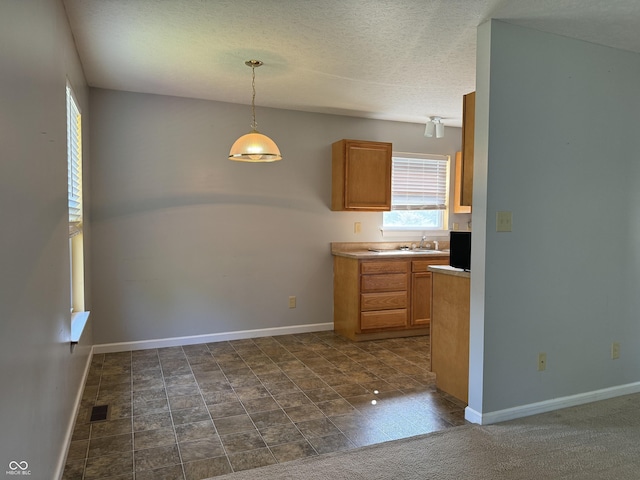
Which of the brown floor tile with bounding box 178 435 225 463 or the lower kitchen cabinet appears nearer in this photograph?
the brown floor tile with bounding box 178 435 225 463

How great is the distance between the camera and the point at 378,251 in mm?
5184

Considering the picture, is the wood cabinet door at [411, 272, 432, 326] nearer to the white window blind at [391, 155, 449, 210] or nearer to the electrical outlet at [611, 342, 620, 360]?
the white window blind at [391, 155, 449, 210]

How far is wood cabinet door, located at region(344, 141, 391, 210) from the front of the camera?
16.0 ft

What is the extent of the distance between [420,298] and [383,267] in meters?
0.58


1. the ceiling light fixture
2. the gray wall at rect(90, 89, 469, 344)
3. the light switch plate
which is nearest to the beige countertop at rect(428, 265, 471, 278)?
the light switch plate

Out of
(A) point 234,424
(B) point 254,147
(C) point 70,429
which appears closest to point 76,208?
(B) point 254,147

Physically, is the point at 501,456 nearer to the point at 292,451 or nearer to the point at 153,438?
the point at 292,451

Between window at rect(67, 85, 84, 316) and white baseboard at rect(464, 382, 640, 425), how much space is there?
2810 millimetres

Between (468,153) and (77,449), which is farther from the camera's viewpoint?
(468,153)

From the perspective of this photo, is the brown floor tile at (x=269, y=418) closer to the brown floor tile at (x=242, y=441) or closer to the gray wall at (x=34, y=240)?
the brown floor tile at (x=242, y=441)

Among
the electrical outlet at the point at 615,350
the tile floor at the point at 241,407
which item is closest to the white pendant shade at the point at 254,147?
Result: the tile floor at the point at 241,407

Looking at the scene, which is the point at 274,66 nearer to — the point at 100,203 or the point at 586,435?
the point at 100,203

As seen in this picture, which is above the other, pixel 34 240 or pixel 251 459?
pixel 34 240

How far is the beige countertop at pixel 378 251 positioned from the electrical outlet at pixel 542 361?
6.60ft
